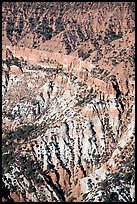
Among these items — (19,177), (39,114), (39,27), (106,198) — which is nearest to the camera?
(106,198)

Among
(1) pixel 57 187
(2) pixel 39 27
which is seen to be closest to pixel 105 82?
(1) pixel 57 187

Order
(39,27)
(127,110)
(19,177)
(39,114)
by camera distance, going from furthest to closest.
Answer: (39,27) < (39,114) < (127,110) < (19,177)

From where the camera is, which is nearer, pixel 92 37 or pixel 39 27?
pixel 92 37

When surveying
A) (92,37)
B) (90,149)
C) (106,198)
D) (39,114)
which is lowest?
(106,198)

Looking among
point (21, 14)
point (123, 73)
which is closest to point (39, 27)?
point (21, 14)

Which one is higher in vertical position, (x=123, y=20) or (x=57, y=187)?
(x=123, y=20)

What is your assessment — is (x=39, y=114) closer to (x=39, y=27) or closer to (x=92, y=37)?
(x=92, y=37)
